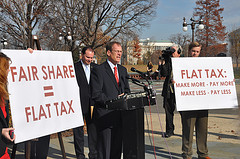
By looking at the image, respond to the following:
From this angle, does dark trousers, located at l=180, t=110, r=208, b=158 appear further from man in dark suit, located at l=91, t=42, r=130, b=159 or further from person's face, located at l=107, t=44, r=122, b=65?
person's face, located at l=107, t=44, r=122, b=65

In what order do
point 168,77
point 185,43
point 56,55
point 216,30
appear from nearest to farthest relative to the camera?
1. point 56,55
2. point 168,77
3. point 216,30
4. point 185,43

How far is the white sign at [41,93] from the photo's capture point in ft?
9.86

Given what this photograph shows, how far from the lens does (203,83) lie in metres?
4.65

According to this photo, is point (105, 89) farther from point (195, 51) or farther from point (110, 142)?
point (195, 51)

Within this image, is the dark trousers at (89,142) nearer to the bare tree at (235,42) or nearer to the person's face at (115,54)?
the person's face at (115,54)

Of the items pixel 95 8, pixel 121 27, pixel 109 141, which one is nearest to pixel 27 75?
pixel 109 141

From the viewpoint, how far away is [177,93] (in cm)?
454

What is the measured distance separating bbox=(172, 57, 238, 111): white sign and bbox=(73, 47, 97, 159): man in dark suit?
1.63 metres

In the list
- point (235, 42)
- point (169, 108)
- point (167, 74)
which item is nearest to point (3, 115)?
point (167, 74)

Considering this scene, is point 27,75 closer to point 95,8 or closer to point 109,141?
point 109,141

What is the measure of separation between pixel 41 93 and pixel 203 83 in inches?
110

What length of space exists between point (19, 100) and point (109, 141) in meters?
1.43

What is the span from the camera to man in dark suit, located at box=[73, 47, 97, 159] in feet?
15.9

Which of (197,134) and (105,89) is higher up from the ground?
(105,89)
